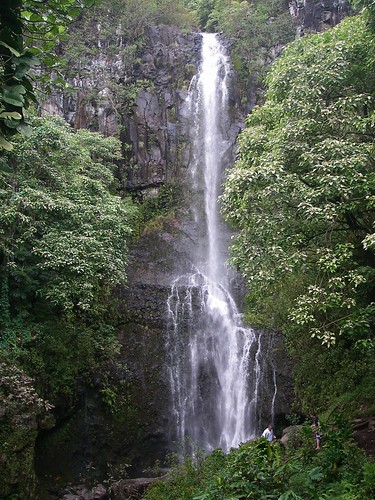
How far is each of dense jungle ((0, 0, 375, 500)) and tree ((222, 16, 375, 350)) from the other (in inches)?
1.6

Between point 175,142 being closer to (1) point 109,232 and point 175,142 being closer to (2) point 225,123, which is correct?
(2) point 225,123

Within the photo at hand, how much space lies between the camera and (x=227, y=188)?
8742mm

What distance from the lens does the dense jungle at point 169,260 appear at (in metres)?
7.09

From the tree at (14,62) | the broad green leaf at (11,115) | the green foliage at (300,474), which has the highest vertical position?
the tree at (14,62)

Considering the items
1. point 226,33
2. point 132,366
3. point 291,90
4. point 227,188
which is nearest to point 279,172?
point 227,188

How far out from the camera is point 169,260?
1927 cm

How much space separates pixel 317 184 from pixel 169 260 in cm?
1174

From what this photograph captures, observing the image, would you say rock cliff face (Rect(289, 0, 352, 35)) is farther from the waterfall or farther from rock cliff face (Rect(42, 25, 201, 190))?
the waterfall

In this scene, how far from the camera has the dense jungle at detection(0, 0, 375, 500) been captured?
7.09 m

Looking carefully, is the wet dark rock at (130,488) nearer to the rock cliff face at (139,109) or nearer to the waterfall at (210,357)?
the waterfall at (210,357)

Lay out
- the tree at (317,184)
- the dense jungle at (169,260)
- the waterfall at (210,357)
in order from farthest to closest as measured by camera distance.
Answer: the waterfall at (210,357)
the tree at (317,184)
the dense jungle at (169,260)

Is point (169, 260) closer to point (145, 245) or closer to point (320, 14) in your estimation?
point (145, 245)

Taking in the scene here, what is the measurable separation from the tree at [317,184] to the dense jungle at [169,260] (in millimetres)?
40

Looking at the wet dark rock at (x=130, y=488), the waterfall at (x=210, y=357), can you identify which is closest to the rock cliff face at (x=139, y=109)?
the waterfall at (x=210, y=357)
